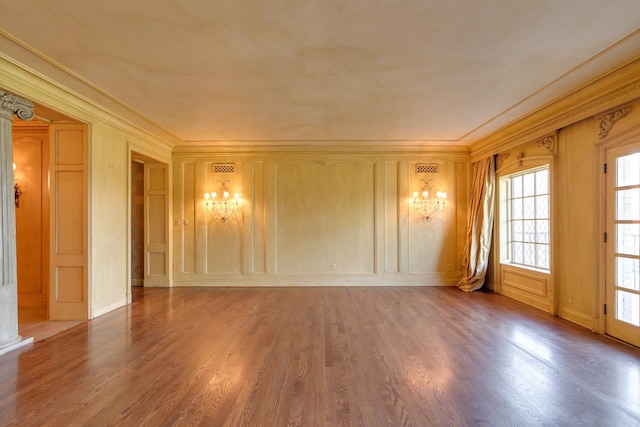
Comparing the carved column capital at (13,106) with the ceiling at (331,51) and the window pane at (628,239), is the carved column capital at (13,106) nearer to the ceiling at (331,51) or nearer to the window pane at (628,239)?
the ceiling at (331,51)

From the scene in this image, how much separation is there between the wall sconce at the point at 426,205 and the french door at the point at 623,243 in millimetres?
3385

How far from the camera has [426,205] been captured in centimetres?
735

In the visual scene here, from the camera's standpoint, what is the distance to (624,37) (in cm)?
297

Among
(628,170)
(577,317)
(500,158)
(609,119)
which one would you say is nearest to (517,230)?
(500,158)

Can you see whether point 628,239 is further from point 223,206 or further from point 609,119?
point 223,206

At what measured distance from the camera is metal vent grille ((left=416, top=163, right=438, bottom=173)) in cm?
739

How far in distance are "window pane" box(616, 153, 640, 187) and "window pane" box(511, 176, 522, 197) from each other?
7.22 ft

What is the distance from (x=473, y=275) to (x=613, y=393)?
4.19 meters

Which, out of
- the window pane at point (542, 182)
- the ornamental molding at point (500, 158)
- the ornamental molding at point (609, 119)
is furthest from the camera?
the ornamental molding at point (500, 158)

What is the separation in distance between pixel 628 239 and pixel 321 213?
4995 millimetres

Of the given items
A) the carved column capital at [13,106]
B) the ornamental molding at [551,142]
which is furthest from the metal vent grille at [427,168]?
the carved column capital at [13,106]

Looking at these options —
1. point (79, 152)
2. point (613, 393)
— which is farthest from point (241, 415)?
point (79, 152)

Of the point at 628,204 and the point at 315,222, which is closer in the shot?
the point at 628,204

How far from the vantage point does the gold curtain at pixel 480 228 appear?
6652mm
